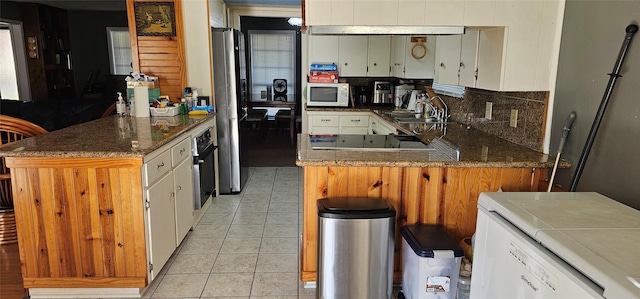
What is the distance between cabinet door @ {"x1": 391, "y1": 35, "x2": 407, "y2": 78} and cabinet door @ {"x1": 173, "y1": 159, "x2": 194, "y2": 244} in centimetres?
286

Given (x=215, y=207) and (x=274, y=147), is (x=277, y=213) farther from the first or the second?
(x=274, y=147)

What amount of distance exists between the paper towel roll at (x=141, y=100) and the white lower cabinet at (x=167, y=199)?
2.29 feet

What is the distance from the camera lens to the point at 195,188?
11.1ft

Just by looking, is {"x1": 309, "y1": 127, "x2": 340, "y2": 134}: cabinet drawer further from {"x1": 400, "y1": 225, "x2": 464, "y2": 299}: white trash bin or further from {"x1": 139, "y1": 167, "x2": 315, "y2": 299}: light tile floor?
{"x1": 400, "y1": 225, "x2": 464, "y2": 299}: white trash bin

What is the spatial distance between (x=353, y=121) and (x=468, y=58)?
227cm

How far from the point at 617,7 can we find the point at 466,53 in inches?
44.8

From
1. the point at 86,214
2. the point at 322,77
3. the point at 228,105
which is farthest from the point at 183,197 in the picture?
the point at 322,77

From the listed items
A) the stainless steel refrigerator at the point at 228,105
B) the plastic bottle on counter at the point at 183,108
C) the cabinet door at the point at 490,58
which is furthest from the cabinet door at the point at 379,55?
the cabinet door at the point at 490,58

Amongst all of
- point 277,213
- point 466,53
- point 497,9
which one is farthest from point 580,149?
point 277,213

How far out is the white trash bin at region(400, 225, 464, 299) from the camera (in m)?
1.98

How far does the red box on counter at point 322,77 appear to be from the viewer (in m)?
5.10

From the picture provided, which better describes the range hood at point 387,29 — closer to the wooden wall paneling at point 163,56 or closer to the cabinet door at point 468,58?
the cabinet door at point 468,58

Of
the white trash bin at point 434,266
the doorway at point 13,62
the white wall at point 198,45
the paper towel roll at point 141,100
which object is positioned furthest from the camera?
the doorway at point 13,62

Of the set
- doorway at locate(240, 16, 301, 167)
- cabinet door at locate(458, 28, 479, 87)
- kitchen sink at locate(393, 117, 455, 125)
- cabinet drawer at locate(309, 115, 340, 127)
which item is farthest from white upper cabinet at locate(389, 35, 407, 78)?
doorway at locate(240, 16, 301, 167)
